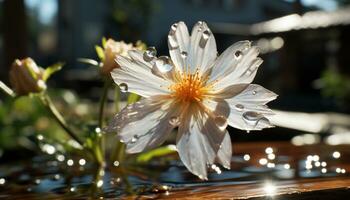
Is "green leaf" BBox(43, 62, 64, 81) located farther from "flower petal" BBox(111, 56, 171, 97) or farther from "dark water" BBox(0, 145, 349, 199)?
"flower petal" BBox(111, 56, 171, 97)

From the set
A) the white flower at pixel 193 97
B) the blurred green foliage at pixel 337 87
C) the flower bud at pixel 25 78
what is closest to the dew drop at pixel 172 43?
the white flower at pixel 193 97

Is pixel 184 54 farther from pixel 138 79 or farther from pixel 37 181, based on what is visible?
pixel 37 181

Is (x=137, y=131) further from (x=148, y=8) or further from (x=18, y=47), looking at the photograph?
(x=148, y=8)

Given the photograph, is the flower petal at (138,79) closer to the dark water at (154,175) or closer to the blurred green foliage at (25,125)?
the dark water at (154,175)

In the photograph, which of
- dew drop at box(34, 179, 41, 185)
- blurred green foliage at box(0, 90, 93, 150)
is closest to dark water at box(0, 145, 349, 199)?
dew drop at box(34, 179, 41, 185)

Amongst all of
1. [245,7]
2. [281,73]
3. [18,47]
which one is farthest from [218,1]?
[18,47]

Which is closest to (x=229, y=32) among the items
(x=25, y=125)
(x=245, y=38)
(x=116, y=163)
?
(x=245, y=38)

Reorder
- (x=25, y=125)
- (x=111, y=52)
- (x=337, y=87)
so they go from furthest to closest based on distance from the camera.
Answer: (x=337, y=87) < (x=25, y=125) < (x=111, y=52)
